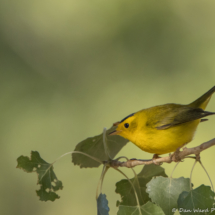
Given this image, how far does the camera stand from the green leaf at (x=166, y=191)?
123 centimetres

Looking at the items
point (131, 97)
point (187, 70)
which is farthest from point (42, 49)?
point (187, 70)

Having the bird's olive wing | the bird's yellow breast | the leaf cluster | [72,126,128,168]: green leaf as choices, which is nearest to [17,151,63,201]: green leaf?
the leaf cluster

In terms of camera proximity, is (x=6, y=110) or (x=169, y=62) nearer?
(x=6, y=110)

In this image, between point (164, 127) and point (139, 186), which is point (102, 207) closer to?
point (139, 186)

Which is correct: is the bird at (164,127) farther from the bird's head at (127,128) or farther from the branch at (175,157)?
the branch at (175,157)

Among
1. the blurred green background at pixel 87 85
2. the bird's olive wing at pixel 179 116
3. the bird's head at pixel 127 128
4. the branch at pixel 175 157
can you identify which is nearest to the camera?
the branch at pixel 175 157

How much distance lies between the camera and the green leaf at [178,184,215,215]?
3.65ft

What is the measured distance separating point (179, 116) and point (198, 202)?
0.64 metres

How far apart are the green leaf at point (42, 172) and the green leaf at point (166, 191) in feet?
1.68

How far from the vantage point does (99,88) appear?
17.5 feet

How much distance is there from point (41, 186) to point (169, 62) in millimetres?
4472

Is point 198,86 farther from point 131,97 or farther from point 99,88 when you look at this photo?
point 99,88

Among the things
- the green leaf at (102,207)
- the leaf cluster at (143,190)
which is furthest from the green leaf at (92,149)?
the green leaf at (102,207)

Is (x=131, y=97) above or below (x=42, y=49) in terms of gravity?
below
